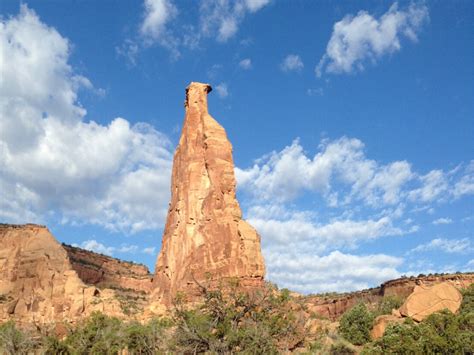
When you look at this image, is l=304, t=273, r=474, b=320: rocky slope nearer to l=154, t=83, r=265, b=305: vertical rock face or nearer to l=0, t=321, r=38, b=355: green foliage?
l=154, t=83, r=265, b=305: vertical rock face

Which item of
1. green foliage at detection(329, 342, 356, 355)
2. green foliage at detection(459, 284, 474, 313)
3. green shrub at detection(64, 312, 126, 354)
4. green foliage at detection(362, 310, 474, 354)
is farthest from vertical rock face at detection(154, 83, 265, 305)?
green foliage at detection(362, 310, 474, 354)

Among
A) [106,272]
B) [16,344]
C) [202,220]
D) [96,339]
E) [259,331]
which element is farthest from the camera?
[106,272]

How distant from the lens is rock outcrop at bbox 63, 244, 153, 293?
87.4 meters

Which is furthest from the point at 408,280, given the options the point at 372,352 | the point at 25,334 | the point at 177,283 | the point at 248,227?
the point at 25,334

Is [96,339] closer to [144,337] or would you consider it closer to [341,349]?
[144,337]

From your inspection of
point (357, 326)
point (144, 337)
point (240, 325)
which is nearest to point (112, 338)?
point (144, 337)

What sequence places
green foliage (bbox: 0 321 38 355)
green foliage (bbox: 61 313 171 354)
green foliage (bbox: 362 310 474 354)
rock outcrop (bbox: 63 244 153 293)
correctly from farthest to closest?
rock outcrop (bbox: 63 244 153 293)
green foliage (bbox: 61 313 171 354)
green foliage (bbox: 0 321 38 355)
green foliage (bbox: 362 310 474 354)

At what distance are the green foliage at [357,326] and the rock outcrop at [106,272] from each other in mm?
50868

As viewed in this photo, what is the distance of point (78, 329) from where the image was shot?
3416 cm

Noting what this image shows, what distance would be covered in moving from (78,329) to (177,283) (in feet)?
85.3

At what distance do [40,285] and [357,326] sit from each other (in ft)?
148

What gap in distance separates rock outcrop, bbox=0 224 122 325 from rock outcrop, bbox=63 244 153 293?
12274 millimetres

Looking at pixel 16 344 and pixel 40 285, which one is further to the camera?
pixel 40 285

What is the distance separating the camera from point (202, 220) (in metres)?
59.9
